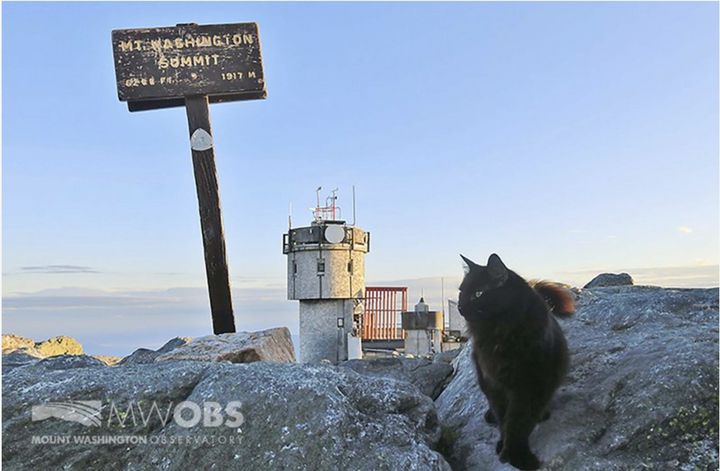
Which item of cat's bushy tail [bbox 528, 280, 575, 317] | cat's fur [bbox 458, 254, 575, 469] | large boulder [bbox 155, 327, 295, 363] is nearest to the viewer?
cat's fur [bbox 458, 254, 575, 469]

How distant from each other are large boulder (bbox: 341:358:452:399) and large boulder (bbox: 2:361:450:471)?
1.81m

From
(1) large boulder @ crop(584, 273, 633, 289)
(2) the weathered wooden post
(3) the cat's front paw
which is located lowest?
(3) the cat's front paw

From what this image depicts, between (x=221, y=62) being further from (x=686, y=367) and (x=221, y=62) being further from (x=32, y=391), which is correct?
(x=686, y=367)

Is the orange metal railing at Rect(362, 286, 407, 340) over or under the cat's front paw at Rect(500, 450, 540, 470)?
under

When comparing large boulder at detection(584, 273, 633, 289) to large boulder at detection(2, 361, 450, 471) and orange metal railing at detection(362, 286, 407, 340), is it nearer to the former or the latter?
large boulder at detection(2, 361, 450, 471)

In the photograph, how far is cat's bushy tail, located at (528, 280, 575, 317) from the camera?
4229 millimetres

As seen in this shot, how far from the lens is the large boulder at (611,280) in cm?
725

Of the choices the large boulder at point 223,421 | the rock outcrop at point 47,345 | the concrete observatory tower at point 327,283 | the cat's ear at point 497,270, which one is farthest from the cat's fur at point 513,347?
the concrete observatory tower at point 327,283

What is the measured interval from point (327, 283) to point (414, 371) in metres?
15.1

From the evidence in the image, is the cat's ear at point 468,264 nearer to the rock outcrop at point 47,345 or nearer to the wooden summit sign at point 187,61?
the wooden summit sign at point 187,61

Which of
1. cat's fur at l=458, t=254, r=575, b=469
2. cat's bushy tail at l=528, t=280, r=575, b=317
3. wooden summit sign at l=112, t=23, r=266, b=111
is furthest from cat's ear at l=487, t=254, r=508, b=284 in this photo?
wooden summit sign at l=112, t=23, r=266, b=111

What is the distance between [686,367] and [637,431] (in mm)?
576

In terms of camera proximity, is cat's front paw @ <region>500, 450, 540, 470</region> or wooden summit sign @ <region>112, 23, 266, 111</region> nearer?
cat's front paw @ <region>500, 450, 540, 470</region>

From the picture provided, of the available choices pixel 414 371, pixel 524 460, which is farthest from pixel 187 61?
pixel 524 460
